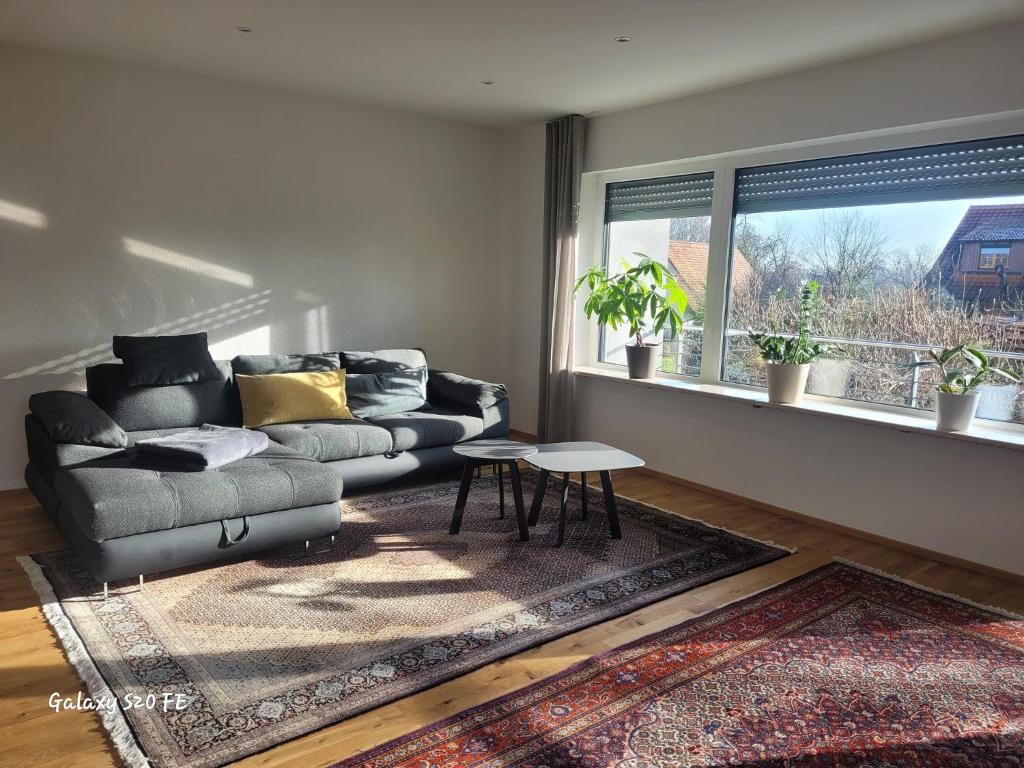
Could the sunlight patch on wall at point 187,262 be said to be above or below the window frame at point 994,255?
below

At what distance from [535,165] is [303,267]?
2.02 metres

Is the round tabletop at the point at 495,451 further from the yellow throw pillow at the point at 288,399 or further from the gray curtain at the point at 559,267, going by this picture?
the gray curtain at the point at 559,267

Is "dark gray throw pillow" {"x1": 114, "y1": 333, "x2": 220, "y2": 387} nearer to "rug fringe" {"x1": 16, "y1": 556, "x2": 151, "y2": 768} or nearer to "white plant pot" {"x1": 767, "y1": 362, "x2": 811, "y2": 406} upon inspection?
"rug fringe" {"x1": 16, "y1": 556, "x2": 151, "y2": 768}

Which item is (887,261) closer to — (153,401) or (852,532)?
(852,532)

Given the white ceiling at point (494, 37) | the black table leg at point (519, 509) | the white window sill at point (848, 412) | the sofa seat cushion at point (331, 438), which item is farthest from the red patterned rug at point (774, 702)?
the white ceiling at point (494, 37)

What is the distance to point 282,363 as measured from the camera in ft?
15.7

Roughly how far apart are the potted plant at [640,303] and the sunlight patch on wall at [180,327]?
229cm

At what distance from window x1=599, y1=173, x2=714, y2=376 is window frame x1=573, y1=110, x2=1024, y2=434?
62mm

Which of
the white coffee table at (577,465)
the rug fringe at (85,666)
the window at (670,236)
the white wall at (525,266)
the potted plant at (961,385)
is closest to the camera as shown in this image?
the rug fringe at (85,666)

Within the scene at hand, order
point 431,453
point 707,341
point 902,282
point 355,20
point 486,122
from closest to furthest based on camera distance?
1. point 355,20
2. point 902,282
3. point 431,453
4. point 707,341
5. point 486,122

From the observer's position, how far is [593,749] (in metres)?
2.22

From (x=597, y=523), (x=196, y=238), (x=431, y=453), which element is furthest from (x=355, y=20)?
(x=597, y=523)

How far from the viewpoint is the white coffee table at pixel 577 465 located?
376 centimetres

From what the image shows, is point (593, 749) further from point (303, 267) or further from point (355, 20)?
point (303, 267)
